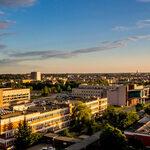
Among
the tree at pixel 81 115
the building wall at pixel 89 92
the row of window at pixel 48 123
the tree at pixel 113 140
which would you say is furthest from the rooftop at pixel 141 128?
the building wall at pixel 89 92

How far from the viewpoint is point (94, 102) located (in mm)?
60875

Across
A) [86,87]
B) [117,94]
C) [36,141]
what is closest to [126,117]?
[36,141]

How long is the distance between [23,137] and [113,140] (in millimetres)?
15631

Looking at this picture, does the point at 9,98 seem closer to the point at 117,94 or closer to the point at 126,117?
the point at 117,94

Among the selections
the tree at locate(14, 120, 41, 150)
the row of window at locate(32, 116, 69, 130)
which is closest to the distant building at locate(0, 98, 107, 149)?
the row of window at locate(32, 116, 69, 130)

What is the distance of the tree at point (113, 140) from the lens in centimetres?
3184

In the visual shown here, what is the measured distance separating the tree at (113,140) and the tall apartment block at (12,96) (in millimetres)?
60827

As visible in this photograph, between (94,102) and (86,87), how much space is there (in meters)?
41.7

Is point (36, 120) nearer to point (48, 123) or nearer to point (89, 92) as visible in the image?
point (48, 123)

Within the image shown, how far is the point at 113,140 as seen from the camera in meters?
32.5

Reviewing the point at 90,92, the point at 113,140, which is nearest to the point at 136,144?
the point at 113,140

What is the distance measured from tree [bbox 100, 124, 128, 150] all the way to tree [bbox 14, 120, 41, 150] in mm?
13135

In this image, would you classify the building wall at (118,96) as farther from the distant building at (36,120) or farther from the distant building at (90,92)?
the distant building at (36,120)

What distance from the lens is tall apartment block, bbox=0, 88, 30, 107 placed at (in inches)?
3383
